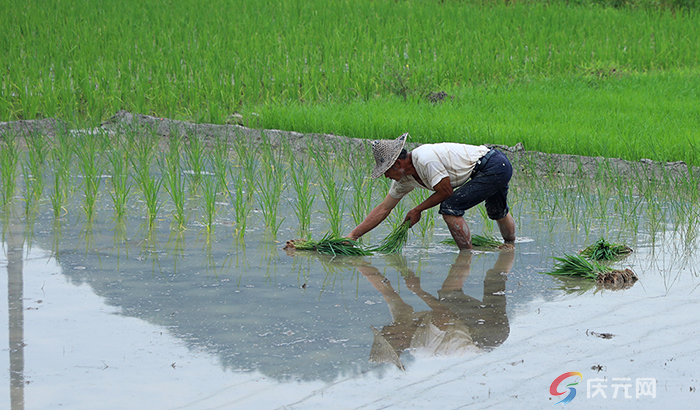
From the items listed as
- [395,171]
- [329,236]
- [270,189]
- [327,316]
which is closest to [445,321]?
[327,316]

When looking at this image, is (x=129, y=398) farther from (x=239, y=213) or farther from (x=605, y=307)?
(x=239, y=213)

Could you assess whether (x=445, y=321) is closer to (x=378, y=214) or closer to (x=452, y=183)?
(x=378, y=214)

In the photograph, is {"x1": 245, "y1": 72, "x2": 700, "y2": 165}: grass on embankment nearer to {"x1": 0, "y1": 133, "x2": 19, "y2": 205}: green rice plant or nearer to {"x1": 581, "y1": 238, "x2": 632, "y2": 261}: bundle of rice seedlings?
{"x1": 581, "y1": 238, "x2": 632, "y2": 261}: bundle of rice seedlings

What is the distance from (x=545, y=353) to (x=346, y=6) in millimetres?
13896

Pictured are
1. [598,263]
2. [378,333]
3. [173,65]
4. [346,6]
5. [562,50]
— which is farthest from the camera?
[346,6]

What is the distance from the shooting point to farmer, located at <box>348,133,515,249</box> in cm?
482

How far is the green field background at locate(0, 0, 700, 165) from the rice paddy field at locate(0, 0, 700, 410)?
59 millimetres

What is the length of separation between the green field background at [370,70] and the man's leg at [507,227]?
228 centimetres

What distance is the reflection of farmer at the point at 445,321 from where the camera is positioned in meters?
3.36

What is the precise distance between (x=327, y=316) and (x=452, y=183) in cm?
173

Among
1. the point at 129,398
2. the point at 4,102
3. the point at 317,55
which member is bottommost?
the point at 129,398

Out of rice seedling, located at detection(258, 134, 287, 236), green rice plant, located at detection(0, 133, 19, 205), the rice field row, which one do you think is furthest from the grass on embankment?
green rice plant, located at detection(0, 133, 19, 205)

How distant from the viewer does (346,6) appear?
16312 millimetres

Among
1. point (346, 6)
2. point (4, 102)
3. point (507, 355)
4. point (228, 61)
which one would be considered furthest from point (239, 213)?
point (346, 6)
